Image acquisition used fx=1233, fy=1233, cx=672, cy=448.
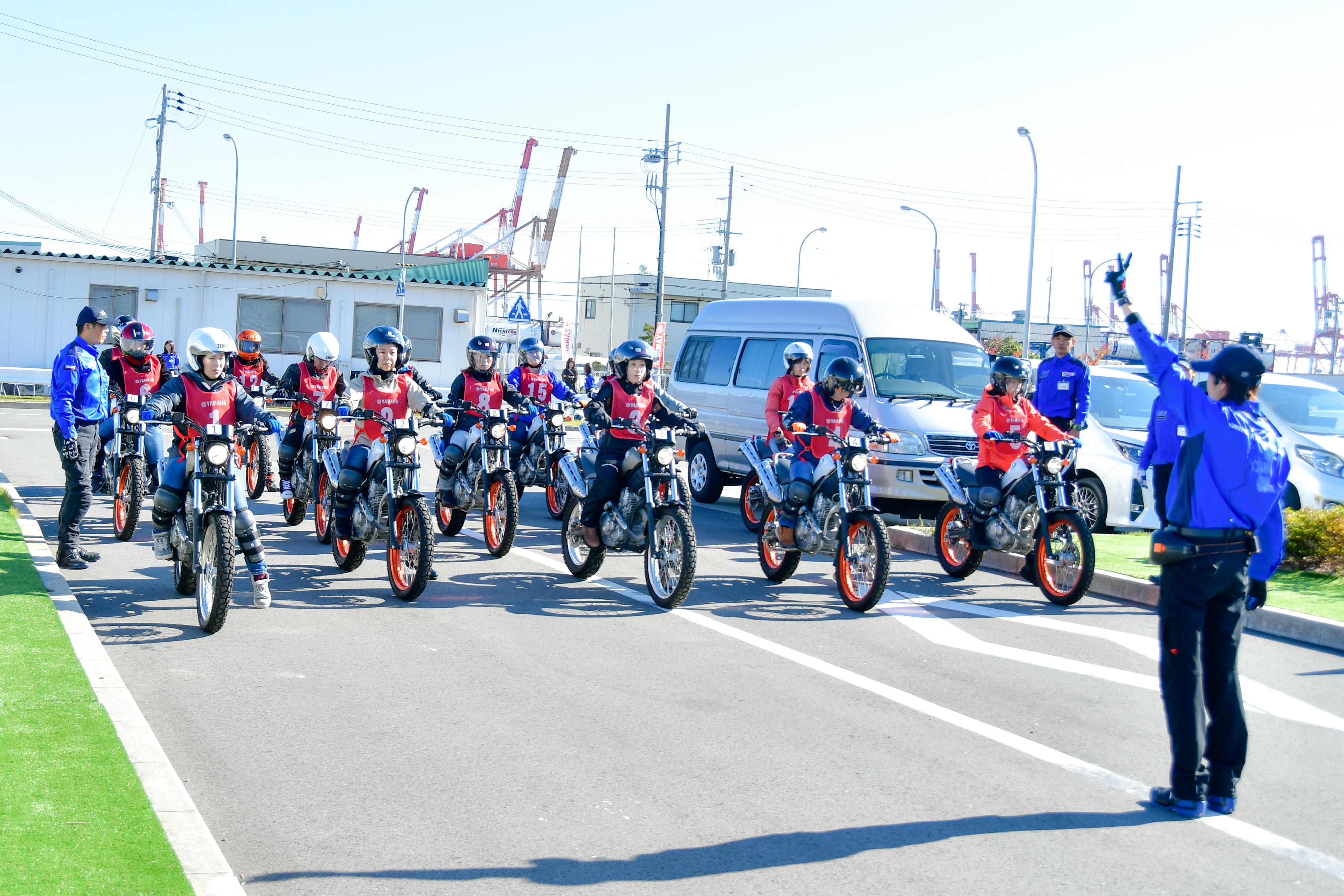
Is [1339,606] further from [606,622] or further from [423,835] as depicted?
[423,835]

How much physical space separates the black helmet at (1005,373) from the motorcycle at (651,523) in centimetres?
267

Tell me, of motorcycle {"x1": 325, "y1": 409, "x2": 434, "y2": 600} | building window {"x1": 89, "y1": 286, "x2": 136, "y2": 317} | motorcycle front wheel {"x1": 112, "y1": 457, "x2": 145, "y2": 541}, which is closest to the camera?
motorcycle {"x1": 325, "y1": 409, "x2": 434, "y2": 600}

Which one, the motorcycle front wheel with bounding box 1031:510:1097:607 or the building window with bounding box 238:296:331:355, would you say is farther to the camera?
the building window with bounding box 238:296:331:355

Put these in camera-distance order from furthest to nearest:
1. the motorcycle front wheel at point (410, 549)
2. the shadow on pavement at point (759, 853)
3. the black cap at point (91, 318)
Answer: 1. the black cap at point (91, 318)
2. the motorcycle front wheel at point (410, 549)
3. the shadow on pavement at point (759, 853)

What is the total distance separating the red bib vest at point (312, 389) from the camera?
12.3 meters

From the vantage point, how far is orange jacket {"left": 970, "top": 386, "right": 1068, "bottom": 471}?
34.0ft

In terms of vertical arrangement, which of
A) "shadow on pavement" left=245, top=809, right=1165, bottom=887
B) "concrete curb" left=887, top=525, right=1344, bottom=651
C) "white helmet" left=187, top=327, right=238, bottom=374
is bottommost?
"shadow on pavement" left=245, top=809, right=1165, bottom=887

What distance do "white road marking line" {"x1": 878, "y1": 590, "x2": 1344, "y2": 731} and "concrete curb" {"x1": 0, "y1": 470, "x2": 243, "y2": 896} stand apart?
5014 mm

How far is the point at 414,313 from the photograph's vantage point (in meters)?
39.5

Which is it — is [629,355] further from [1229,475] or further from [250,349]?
[250,349]

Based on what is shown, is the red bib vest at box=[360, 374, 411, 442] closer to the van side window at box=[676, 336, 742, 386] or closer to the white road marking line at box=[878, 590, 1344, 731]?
the white road marking line at box=[878, 590, 1344, 731]

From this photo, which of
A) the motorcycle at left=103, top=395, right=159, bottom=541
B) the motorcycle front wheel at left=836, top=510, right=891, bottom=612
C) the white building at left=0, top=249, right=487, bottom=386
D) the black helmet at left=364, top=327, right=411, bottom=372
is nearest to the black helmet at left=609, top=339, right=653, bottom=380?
the black helmet at left=364, top=327, right=411, bottom=372

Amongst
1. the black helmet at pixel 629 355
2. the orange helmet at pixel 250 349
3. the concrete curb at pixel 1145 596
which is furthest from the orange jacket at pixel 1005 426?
the orange helmet at pixel 250 349

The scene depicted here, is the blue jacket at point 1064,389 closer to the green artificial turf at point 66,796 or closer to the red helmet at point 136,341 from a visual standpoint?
the red helmet at point 136,341
